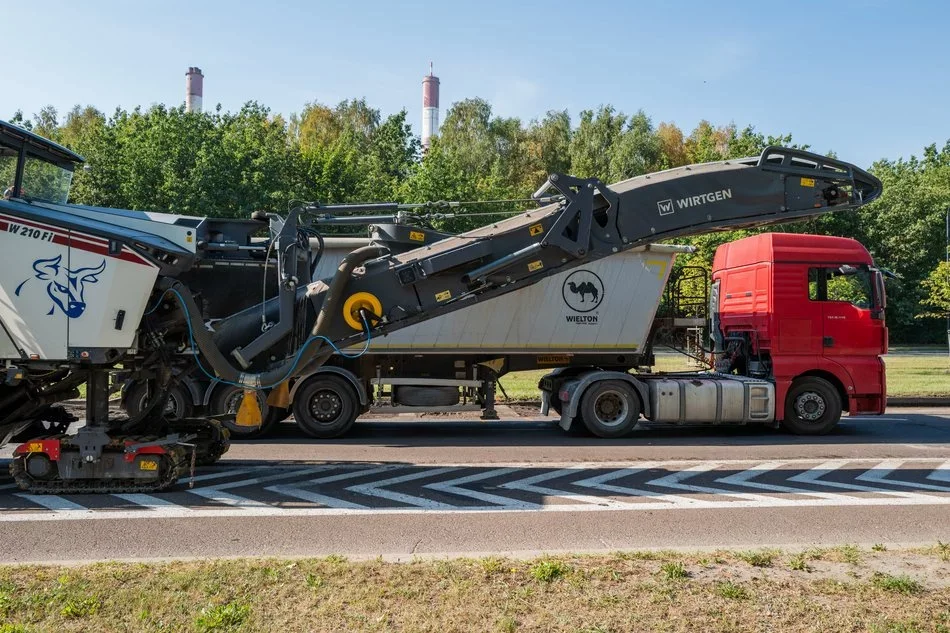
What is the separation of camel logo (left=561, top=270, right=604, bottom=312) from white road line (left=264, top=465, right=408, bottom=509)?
15.4 ft

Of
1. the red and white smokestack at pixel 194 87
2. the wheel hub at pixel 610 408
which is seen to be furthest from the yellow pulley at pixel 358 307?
the red and white smokestack at pixel 194 87

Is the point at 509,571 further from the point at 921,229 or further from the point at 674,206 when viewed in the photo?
the point at 921,229

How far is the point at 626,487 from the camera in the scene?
27.1 feet

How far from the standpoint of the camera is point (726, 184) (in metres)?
9.54

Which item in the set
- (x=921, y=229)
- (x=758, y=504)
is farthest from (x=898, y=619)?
(x=921, y=229)

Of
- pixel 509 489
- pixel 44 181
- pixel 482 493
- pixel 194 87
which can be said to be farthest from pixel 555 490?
pixel 194 87

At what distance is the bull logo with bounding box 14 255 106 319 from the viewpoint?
7.34 metres

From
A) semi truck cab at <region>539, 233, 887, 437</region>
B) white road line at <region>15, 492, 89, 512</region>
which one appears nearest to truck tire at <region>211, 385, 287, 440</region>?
white road line at <region>15, 492, 89, 512</region>

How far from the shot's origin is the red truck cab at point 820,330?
12547 mm

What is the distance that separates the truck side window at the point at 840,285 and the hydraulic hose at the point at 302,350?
7727 mm

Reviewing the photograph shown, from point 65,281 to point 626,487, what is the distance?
6.18m

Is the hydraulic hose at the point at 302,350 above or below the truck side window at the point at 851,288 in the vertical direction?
below

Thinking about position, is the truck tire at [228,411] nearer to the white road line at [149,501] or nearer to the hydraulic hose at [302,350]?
the hydraulic hose at [302,350]

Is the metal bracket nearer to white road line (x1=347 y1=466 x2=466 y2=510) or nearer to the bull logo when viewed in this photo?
white road line (x1=347 y1=466 x2=466 y2=510)
